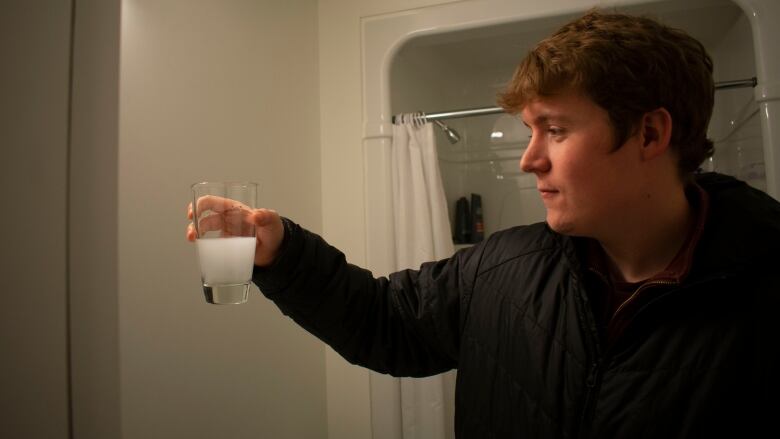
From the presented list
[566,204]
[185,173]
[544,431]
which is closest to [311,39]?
[185,173]

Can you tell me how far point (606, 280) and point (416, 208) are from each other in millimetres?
919

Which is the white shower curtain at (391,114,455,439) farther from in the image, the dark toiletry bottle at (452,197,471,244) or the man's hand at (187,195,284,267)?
the man's hand at (187,195,284,267)

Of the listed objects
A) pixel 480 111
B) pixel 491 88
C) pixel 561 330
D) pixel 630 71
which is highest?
pixel 491 88

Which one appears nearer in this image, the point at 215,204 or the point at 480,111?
the point at 215,204

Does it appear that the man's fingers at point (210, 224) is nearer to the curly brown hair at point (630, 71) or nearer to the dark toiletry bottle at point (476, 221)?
the curly brown hair at point (630, 71)

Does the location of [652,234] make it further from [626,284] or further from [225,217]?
[225,217]

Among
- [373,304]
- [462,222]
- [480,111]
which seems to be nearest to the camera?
[373,304]

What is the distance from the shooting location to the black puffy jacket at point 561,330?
59cm

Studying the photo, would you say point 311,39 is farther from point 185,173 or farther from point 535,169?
point 535,169

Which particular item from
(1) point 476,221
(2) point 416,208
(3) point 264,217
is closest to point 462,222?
(1) point 476,221

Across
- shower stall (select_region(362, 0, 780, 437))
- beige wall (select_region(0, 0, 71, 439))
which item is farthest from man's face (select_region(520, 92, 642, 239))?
beige wall (select_region(0, 0, 71, 439))

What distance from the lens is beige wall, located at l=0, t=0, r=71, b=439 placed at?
33.4 inches

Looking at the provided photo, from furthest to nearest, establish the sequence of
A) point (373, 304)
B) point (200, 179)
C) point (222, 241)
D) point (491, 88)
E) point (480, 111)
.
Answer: point (491, 88), point (480, 111), point (200, 179), point (373, 304), point (222, 241)

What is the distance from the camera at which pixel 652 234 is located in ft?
2.37
